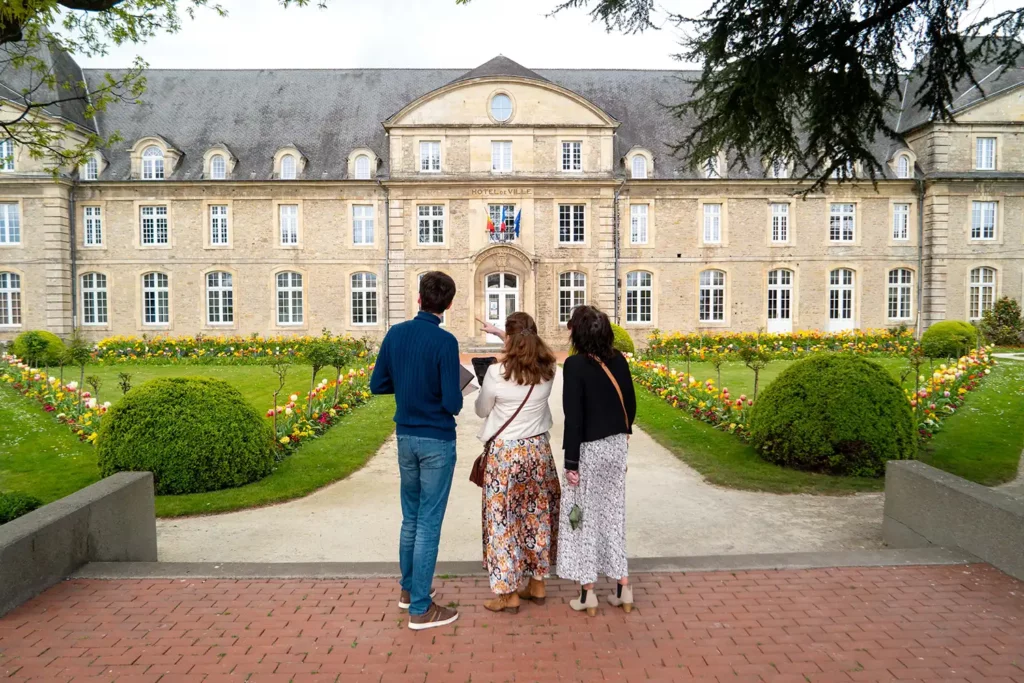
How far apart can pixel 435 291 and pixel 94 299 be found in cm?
2688

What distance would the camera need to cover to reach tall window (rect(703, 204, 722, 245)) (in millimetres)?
26672

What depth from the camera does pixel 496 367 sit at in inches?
174

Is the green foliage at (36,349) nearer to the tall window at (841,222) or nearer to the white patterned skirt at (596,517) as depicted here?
the white patterned skirt at (596,517)

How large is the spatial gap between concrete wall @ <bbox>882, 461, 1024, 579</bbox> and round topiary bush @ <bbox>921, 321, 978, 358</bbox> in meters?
14.3

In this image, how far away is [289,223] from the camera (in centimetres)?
2638

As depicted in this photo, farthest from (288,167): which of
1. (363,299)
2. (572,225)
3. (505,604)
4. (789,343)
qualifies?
(505,604)

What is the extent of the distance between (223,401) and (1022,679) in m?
7.19

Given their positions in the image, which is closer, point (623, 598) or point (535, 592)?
point (623, 598)

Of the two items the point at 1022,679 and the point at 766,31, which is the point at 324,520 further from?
the point at 766,31

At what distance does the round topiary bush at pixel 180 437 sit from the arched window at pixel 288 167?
2023 cm

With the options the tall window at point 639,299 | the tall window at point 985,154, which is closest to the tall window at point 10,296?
the tall window at point 639,299

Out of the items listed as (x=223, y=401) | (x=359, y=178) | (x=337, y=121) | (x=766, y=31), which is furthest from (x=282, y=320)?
(x=766, y=31)

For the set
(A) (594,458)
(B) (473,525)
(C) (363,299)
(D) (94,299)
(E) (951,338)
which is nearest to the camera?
(A) (594,458)

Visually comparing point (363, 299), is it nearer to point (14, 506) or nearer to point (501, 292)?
point (501, 292)
